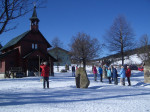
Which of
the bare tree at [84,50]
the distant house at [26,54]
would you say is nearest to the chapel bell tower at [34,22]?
the distant house at [26,54]

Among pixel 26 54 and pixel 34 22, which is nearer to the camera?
pixel 26 54

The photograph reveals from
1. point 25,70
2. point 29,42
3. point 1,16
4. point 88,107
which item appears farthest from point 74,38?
point 88,107

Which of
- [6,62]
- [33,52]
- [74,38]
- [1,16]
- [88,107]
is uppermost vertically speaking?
[74,38]

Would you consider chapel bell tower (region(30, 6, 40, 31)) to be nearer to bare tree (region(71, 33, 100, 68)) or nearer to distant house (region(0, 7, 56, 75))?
distant house (region(0, 7, 56, 75))

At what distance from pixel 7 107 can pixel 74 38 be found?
82.6 feet

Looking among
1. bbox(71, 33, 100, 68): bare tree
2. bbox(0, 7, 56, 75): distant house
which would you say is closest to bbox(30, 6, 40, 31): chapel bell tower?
bbox(0, 7, 56, 75): distant house

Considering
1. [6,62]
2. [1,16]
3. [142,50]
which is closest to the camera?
[1,16]

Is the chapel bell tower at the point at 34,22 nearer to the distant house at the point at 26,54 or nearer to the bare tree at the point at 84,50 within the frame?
the distant house at the point at 26,54

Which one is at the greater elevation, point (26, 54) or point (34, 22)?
point (34, 22)

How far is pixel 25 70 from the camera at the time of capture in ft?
80.7

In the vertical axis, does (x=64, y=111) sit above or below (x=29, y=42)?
below

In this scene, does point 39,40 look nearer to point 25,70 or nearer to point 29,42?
point 29,42

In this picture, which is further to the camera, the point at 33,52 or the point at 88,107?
the point at 33,52

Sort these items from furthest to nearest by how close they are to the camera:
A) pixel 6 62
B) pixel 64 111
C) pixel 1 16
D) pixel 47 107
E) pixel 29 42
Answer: pixel 29 42
pixel 6 62
pixel 1 16
pixel 47 107
pixel 64 111
